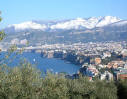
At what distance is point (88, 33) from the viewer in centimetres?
11200

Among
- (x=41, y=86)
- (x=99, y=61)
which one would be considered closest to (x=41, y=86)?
(x=41, y=86)

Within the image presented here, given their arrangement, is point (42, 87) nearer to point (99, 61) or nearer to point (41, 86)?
point (41, 86)

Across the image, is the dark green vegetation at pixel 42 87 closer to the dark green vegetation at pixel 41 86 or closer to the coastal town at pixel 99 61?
the dark green vegetation at pixel 41 86

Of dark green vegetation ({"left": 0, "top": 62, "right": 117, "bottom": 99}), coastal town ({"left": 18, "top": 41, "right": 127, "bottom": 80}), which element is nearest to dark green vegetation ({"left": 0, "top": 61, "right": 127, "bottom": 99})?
dark green vegetation ({"left": 0, "top": 62, "right": 117, "bottom": 99})

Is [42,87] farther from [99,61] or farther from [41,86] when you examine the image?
[99,61]

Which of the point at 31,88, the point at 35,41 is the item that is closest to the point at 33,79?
the point at 31,88

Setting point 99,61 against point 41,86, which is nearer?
point 41,86

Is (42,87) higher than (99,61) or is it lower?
higher

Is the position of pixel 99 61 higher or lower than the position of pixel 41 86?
lower

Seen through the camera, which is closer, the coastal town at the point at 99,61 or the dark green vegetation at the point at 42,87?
the dark green vegetation at the point at 42,87

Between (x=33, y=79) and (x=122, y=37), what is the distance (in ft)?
320

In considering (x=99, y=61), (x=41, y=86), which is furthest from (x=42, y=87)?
(x=99, y=61)

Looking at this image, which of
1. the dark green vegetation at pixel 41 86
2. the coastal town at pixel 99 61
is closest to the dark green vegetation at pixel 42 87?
the dark green vegetation at pixel 41 86

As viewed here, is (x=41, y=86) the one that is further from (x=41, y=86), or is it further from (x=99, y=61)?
(x=99, y=61)
